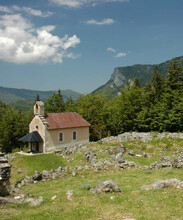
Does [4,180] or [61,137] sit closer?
[4,180]

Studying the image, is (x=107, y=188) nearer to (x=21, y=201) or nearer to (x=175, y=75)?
(x=21, y=201)

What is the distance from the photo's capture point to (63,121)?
42406mm

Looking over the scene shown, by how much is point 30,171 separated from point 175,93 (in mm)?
31093

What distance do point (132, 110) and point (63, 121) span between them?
58.4ft

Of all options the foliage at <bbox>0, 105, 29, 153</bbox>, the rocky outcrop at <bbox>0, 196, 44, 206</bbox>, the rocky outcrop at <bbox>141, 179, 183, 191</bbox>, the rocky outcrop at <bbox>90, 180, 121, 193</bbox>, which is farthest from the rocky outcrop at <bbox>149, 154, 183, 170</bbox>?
the foliage at <bbox>0, 105, 29, 153</bbox>

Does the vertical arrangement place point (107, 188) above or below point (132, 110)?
below

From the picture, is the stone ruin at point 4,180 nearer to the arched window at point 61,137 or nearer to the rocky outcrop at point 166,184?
the rocky outcrop at point 166,184

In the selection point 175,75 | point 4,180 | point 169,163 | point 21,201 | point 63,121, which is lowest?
point 169,163

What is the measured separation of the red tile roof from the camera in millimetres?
40584

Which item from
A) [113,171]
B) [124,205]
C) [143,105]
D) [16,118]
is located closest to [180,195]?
[124,205]

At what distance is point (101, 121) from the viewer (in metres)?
56.9

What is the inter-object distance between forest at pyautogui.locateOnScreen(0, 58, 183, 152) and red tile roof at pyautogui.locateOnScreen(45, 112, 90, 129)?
11811mm

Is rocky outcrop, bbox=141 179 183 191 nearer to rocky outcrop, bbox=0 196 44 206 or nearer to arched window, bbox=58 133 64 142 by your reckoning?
rocky outcrop, bbox=0 196 44 206

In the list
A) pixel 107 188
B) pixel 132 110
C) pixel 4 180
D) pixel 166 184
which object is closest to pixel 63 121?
pixel 132 110
